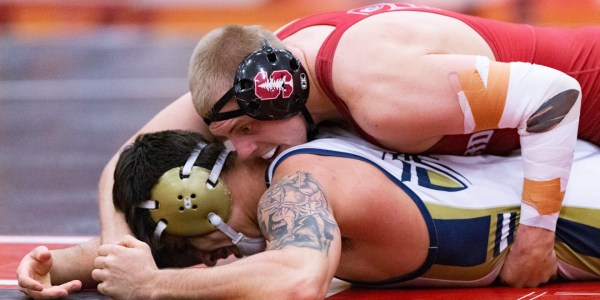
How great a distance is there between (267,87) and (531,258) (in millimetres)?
1178

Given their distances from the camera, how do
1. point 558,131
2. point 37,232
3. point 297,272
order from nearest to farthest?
1. point 297,272
2. point 558,131
3. point 37,232

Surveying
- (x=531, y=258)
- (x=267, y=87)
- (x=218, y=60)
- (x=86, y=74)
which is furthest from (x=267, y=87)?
(x=86, y=74)

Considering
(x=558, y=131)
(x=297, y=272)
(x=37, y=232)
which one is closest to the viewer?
(x=297, y=272)

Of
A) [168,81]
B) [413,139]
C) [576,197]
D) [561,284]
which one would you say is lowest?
[168,81]

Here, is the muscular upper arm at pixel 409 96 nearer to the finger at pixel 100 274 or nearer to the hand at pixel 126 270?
the hand at pixel 126 270

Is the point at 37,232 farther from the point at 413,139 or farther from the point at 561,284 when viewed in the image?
the point at 561,284

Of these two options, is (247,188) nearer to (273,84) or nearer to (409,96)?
(273,84)

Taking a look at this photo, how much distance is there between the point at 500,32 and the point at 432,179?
779 millimetres

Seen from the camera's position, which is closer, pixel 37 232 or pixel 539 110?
pixel 539 110

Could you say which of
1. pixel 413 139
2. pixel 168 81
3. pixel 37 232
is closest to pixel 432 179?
pixel 413 139

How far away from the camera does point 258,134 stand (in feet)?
13.7

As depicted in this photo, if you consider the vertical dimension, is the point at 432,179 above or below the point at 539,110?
below

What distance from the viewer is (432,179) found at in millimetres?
4059

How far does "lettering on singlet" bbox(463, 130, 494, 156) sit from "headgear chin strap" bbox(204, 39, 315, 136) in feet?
2.30
